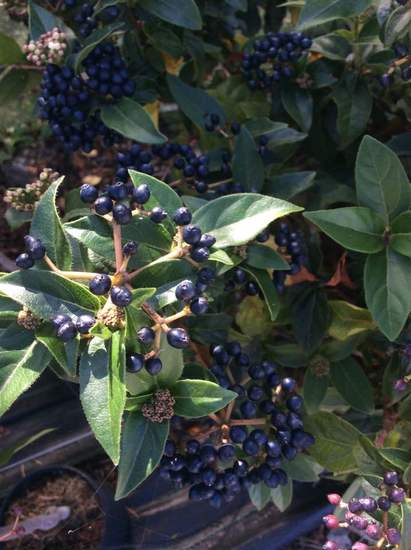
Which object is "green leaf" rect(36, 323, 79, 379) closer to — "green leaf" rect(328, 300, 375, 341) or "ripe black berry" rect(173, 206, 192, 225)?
"ripe black berry" rect(173, 206, 192, 225)

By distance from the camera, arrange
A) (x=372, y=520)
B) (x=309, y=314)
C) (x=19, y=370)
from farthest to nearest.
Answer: (x=309, y=314) → (x=372, y=520) → (x=19, y=370)

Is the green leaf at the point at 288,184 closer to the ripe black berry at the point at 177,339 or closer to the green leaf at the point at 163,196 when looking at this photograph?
the green leaf at the point at 163,196

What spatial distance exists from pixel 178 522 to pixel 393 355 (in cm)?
71

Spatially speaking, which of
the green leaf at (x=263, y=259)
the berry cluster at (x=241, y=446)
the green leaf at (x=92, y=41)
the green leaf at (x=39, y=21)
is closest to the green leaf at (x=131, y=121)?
the green leaf at (x=92, y=41)

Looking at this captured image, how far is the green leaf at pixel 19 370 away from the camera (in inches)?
35.5

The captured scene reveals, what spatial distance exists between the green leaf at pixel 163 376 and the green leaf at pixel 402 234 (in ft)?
1.45

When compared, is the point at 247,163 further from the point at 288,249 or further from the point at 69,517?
the point at 69,517

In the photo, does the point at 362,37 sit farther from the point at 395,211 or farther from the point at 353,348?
the point at 353,348

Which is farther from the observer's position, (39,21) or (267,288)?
(39,21)

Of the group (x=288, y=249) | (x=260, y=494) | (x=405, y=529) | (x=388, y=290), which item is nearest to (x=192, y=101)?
(x=288, y=249)

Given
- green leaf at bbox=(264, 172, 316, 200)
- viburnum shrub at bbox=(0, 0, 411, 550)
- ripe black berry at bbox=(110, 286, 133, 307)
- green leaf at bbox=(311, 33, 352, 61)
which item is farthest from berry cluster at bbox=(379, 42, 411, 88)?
ripe black berry at bbox=(110, 286, 133, 307)

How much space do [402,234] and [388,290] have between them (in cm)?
10

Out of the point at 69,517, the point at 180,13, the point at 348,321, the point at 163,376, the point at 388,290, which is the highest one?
the point at 180,13

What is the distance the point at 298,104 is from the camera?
57.1 inches
